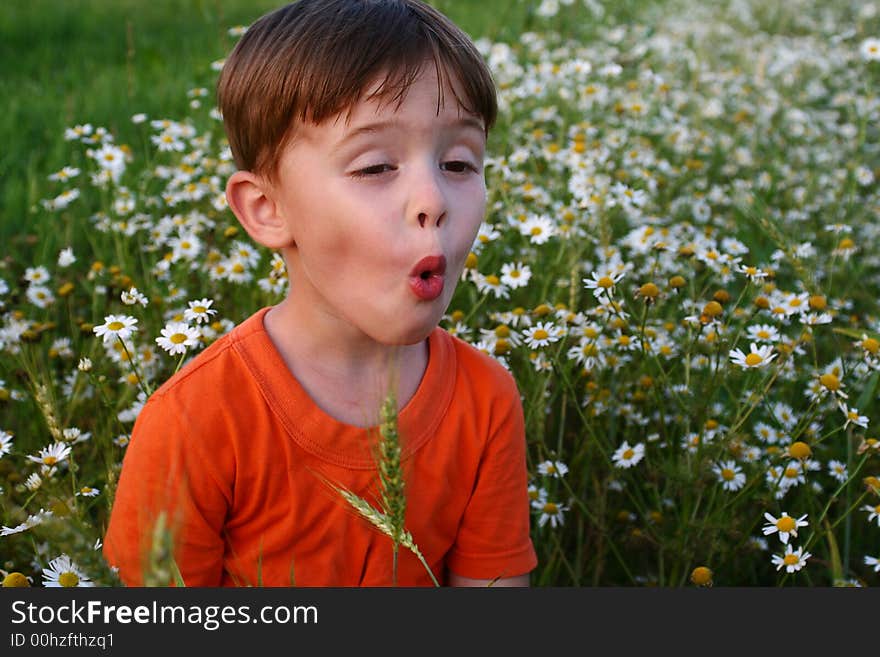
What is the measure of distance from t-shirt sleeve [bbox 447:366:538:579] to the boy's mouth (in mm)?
393

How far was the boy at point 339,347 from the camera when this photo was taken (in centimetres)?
125

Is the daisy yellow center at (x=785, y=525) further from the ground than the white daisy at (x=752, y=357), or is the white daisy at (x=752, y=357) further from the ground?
the white daisy at (x=752, y=357)

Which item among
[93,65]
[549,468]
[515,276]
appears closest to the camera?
[549,468]

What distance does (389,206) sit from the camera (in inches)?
48.1

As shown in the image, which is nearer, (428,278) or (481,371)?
(428,278)

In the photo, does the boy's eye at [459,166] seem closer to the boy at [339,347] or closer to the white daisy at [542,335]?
the boy at [339,347]

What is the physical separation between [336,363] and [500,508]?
379 millimetres

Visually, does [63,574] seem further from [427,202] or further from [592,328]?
[592,328]

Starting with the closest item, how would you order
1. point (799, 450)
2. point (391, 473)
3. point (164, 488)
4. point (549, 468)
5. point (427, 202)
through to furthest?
point (391, 473), point (427, 202), point (164, 488), point (799, 450), point (549, 468)

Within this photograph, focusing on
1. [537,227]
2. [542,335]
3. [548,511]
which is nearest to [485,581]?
[548,511]

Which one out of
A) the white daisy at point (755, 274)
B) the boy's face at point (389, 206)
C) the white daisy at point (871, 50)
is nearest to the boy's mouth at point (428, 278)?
the boy's face at point (389, 206)

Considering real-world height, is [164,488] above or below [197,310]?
below

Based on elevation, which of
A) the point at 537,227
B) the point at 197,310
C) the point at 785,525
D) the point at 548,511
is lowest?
the point at 785,525

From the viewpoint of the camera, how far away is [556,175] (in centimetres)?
317
